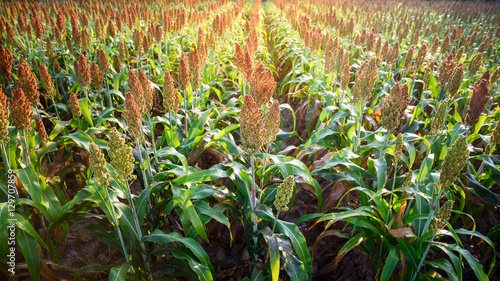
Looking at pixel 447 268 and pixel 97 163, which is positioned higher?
pixel 97 163

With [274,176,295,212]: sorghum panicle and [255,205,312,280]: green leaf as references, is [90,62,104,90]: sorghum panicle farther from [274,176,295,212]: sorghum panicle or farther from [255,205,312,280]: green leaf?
[274,176,295,212]: sorghum panicle

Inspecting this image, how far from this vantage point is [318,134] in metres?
3.03

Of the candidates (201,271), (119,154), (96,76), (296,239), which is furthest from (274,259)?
(96,76)

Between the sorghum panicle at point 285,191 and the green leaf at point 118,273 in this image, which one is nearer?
the sorghum panicle at point 285,191

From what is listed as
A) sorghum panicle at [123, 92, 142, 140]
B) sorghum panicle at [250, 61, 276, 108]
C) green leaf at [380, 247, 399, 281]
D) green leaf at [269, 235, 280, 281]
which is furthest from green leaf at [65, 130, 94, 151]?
green leaf at [380, 247, 399, 281]

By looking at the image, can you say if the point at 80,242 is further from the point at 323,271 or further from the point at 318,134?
the point at 318,134

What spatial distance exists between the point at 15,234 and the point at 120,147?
43.2 inches

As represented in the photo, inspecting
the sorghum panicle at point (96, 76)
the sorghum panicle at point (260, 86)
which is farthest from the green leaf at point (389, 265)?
the sorghum panicle at point (96, 76)

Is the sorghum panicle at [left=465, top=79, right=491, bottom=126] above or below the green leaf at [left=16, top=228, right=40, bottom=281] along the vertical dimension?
above

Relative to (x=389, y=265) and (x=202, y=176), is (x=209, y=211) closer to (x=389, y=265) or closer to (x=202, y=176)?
(x=202, y=176)

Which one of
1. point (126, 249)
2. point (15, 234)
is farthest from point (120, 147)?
point (15, 234)

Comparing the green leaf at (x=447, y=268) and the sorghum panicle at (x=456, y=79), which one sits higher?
the sorghum panicle at (x=456, y=79)

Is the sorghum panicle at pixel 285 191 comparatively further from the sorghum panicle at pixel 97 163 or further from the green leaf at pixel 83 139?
the green leaf at pixel 83 139

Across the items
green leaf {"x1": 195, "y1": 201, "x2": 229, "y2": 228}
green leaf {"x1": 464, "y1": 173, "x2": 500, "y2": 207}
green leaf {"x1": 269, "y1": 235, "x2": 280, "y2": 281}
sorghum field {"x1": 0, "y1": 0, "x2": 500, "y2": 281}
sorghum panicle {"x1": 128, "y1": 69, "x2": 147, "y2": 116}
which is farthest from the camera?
green leaf {"x1": 464, "y1": 173, "x2": 500, "y2": 207}
